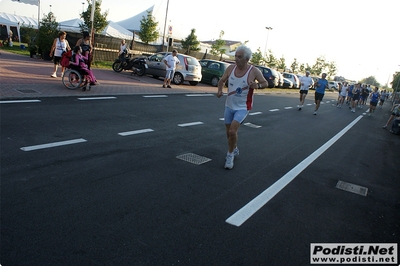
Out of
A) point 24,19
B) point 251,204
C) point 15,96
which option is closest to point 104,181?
point 251,204

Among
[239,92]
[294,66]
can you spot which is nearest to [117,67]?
[239,92]

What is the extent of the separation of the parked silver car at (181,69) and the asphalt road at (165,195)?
12.4 m

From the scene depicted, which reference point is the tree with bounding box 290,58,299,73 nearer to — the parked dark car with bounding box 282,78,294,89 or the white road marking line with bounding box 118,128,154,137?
the parked dark car with bounding box 282,78,294,89

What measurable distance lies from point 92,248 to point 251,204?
2.17 meters

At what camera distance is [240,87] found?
5.87 m

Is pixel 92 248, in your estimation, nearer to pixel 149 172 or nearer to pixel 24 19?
pixel 149 172

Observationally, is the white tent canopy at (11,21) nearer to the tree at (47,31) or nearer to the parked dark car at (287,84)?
the tree at (47,31)

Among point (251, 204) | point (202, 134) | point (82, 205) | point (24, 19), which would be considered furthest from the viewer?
point (24, 19)

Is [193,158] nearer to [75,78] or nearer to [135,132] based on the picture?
[135,132]

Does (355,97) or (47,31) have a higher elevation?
(47,31)

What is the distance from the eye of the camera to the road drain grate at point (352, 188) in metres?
5.74

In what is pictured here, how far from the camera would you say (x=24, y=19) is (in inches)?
1598

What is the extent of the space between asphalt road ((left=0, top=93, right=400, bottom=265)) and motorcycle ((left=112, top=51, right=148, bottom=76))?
12.9 meters

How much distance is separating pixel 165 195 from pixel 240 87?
235 centimetres
